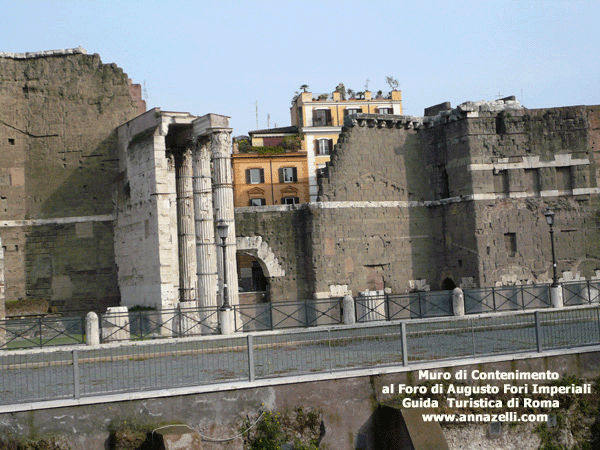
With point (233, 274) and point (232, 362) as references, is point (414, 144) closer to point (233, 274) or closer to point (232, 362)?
point (233, 274)

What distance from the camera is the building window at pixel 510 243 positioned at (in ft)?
100

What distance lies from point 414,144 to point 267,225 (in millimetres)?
7219

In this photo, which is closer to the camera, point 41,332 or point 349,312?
point 41,332

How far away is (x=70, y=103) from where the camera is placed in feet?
93.0

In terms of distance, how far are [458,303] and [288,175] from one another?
25170mm

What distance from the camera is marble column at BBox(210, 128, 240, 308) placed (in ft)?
79.1

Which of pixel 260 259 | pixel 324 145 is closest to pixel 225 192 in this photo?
pixel 260 259

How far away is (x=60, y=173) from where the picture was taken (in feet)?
92.2

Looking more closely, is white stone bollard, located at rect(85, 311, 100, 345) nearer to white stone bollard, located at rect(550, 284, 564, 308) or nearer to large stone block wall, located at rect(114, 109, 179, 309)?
large stone block wall, located at rect(114, 109, 179, 309)

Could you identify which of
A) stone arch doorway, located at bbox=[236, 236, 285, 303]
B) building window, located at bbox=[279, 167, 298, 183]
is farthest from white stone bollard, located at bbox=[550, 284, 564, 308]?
building window, located at bbox=[279, 167, 298, 183]

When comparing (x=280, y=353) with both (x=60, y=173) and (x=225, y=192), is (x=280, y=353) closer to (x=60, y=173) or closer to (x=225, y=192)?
(x=225, y=192)

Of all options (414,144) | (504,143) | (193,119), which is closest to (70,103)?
(193,119)

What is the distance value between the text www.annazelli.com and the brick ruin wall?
17028 mm

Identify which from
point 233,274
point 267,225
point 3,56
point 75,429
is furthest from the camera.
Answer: point 267,225
